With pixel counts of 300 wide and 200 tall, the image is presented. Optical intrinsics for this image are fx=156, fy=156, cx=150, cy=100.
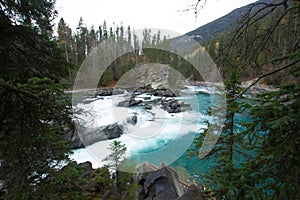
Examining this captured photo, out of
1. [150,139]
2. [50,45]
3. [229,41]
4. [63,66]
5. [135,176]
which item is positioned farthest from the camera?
[150,139]

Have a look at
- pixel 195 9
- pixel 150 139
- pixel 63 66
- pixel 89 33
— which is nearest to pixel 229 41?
pixel 195 9

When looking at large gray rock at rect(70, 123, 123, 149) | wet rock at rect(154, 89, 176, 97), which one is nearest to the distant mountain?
large gray rock at rect(70, 123, 123, 149)

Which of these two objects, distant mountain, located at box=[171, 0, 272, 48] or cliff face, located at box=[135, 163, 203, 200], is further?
cliff face, located at box=[135, 163, 203, 200]

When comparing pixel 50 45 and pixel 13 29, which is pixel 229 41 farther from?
pixel 13 29

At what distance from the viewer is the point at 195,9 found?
136cm

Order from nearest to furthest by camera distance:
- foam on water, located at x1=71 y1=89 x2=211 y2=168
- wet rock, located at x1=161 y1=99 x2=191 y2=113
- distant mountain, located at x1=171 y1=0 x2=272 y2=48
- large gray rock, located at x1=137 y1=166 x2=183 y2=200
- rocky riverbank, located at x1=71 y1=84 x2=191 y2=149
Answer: distant mountain, located at x1=171 y1=0 x2=272 y2=48 < large gray rock, located at x1=137 y1=166 x2=183 y2=200 < foam on water, located at x1=71 y1=89 x2=211 y2=168 < rocky riverbank, located at x1=71 y1=84 x2=191 y2=149 < wet rock, located at x1=161 y1=99 x2=191 y2=113

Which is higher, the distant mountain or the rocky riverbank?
the distant mountain

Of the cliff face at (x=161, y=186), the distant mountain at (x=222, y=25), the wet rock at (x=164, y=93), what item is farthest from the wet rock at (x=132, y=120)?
the wet rock at (x=164, y=93)

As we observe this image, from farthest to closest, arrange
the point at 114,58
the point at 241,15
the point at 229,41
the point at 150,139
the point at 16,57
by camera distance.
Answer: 1. the point at 114,58
2. the point at 150,139
3. the point at 16,57
4. the point at 229,41
5. the point at 241,15

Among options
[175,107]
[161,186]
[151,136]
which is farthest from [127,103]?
[161,186]

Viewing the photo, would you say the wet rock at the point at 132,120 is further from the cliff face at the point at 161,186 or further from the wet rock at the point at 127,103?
the cliff face at the point at 161,186

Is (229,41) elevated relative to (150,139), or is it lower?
elevated

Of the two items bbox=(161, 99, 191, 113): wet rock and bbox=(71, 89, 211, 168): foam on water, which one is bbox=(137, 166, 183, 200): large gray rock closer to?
bbox=(71, 89, 211, 168): foam on water

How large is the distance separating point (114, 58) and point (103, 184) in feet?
90.8
